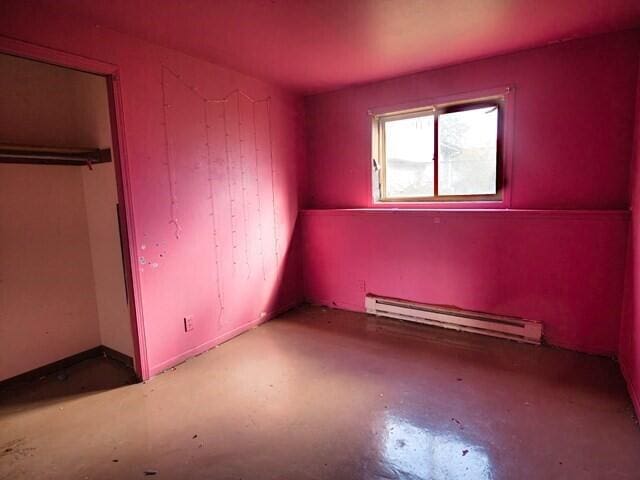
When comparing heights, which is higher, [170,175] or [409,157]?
[409,157]

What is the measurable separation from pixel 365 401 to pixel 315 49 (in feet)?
8.55

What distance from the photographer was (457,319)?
329 centimetres

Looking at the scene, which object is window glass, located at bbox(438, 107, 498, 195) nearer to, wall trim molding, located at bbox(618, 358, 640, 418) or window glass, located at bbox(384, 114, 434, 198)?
window glass, located at bbox(384, 114, 434, 198)

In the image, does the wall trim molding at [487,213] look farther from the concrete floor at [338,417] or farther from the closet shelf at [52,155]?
the closet shelf at [52,155]

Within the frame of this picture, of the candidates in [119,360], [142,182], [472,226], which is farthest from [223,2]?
[119,360]

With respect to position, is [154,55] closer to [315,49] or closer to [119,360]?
[315,49]

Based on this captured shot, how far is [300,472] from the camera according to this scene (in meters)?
1.69

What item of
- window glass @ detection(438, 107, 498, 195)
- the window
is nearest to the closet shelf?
the window

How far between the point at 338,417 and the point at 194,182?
209cm

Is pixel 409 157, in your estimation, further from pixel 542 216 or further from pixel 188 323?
pixel 188 323

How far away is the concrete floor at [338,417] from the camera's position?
1728 mm

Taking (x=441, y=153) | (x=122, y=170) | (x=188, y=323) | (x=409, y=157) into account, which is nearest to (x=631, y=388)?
(x=441, y=153)

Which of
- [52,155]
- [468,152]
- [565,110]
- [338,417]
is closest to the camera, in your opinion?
[338,417]

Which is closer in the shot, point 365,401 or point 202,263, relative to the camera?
point 365,401
